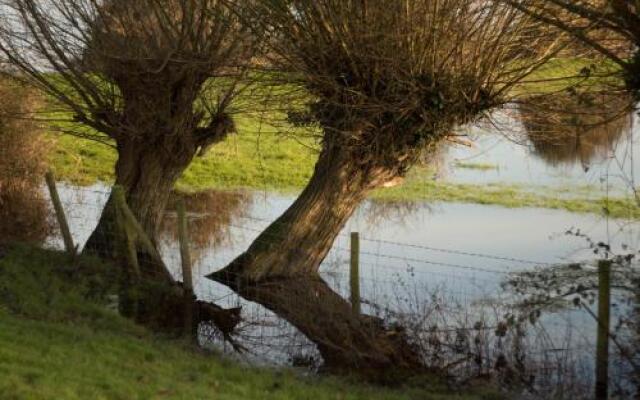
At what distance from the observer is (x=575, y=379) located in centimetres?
945

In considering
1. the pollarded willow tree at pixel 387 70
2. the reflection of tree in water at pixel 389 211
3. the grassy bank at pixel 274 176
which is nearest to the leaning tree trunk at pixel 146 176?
the pollarded willow tree at pixel 387 70

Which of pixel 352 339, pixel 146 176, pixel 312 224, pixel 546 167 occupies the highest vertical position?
pixel 546 167

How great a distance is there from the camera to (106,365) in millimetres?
8180

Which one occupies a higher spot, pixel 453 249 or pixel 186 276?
pixel 453 249

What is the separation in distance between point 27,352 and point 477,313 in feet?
20.5

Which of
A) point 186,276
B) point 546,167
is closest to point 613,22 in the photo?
point 186,276

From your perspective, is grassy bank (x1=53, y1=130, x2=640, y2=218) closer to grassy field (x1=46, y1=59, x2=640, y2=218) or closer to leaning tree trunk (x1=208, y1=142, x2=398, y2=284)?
grassy field (x1=46, y1=59, x2=640, y2=218)

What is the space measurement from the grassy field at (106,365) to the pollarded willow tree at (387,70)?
4.10 m

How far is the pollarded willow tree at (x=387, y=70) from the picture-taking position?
1260 cm

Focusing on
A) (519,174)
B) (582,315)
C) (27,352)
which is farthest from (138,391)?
(519,174)

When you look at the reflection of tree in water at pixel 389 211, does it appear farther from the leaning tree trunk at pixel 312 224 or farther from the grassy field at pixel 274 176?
the leaning tree trunk at pixel 312 224

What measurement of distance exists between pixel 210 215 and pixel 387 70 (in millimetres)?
10301

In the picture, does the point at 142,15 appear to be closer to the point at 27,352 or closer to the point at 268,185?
the point at 27,352

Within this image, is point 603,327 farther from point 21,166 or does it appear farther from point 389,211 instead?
point 21,166
